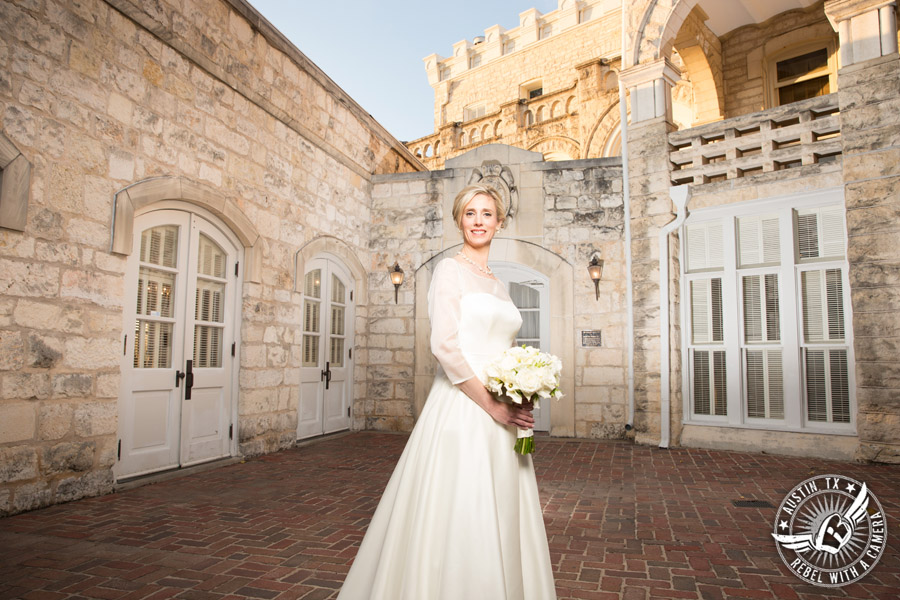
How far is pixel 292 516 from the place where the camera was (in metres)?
4.35

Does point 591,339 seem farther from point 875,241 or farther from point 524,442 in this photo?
point 524,442

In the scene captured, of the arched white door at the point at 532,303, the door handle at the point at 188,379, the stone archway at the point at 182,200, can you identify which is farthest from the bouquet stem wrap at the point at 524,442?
the arched white door at the point at 532,303

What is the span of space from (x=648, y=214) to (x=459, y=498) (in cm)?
695

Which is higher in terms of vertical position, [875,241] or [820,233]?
[820,233]

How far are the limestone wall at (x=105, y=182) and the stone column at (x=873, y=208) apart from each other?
6.76m

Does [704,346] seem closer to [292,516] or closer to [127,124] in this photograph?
[292,516]

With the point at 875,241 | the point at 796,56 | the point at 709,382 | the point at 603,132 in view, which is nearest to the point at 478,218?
the point at 875,241

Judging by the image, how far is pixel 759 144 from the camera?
24.3ft

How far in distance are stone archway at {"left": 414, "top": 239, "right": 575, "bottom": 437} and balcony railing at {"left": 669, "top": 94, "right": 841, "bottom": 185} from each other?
6.93ft

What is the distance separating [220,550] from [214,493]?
5.11ft

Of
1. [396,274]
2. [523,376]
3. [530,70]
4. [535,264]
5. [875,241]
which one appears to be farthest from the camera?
[530,70]

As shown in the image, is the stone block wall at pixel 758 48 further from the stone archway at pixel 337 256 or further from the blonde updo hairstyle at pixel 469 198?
the blonde updo hairstyle at pixel 469 198

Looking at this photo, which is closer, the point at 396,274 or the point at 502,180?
the point at 502,180

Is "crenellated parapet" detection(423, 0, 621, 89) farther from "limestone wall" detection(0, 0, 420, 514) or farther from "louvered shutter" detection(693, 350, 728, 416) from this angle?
"limestone wall" detection(0, 0, 420, 514)
